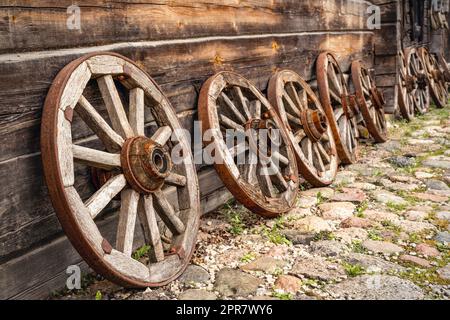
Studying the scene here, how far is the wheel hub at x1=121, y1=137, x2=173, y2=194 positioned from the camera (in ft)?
7.32

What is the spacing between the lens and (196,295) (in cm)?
221

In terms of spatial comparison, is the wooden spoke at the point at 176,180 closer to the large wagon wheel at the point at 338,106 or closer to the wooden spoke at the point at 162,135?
Result: the wooden spoke at the point at 162,135

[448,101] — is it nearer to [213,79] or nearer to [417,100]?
[417,100]

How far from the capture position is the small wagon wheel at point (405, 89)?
705 centimetres

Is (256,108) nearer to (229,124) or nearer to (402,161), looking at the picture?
(229,124)

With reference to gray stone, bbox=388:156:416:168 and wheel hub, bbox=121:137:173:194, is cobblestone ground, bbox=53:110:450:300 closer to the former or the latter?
gray stone, bbox=388:156:416:168

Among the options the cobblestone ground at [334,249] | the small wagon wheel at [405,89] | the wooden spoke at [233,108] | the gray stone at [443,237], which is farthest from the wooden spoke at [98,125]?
the small wagon wheel at [405,89]

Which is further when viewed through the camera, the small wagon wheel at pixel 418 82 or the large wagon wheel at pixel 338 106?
the small wagon wheel at pixel 418 82

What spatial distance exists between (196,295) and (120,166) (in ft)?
2.59

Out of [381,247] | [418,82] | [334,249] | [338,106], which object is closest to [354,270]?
[334,249]

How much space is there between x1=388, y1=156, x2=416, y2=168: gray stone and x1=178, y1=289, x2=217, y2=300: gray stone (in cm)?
318

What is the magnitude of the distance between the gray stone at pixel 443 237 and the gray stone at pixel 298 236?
812mm

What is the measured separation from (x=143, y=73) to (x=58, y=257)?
1.16 metres

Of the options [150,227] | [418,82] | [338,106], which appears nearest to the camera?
[150,227]
